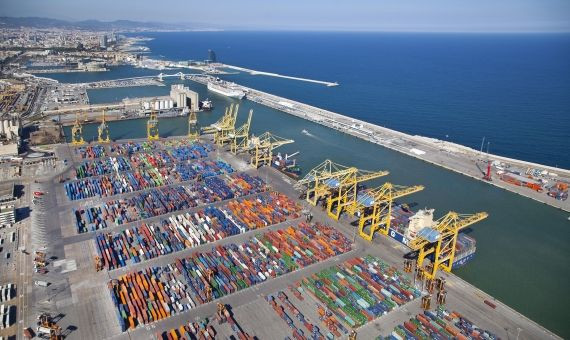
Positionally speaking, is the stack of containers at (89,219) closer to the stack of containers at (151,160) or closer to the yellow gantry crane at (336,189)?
the stack of containers at (151,160)

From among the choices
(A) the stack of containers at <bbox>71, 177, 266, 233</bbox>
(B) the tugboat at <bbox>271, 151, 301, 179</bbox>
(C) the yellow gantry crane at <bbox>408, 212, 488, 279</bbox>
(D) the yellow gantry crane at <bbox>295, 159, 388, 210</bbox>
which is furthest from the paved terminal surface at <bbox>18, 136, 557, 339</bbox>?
(B) the tugboat at <bbox>271, 151, 301, 179</bbox>

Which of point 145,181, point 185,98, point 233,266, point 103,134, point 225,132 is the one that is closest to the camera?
point 233,266

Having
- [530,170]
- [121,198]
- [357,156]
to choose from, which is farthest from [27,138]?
[530,170]

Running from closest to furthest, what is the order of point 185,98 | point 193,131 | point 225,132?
point 225,132 < point 193,131 < point 185,98

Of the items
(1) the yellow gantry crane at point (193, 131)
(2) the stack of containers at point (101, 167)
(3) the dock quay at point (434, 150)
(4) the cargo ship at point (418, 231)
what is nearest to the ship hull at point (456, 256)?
(4) the cargo ship at point (418, 231)

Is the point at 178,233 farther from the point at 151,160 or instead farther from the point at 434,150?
the point at 434,150

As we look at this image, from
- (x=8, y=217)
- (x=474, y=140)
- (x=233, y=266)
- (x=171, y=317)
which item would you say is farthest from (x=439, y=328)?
(x=474, y=140)

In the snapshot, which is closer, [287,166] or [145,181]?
[145,181]
